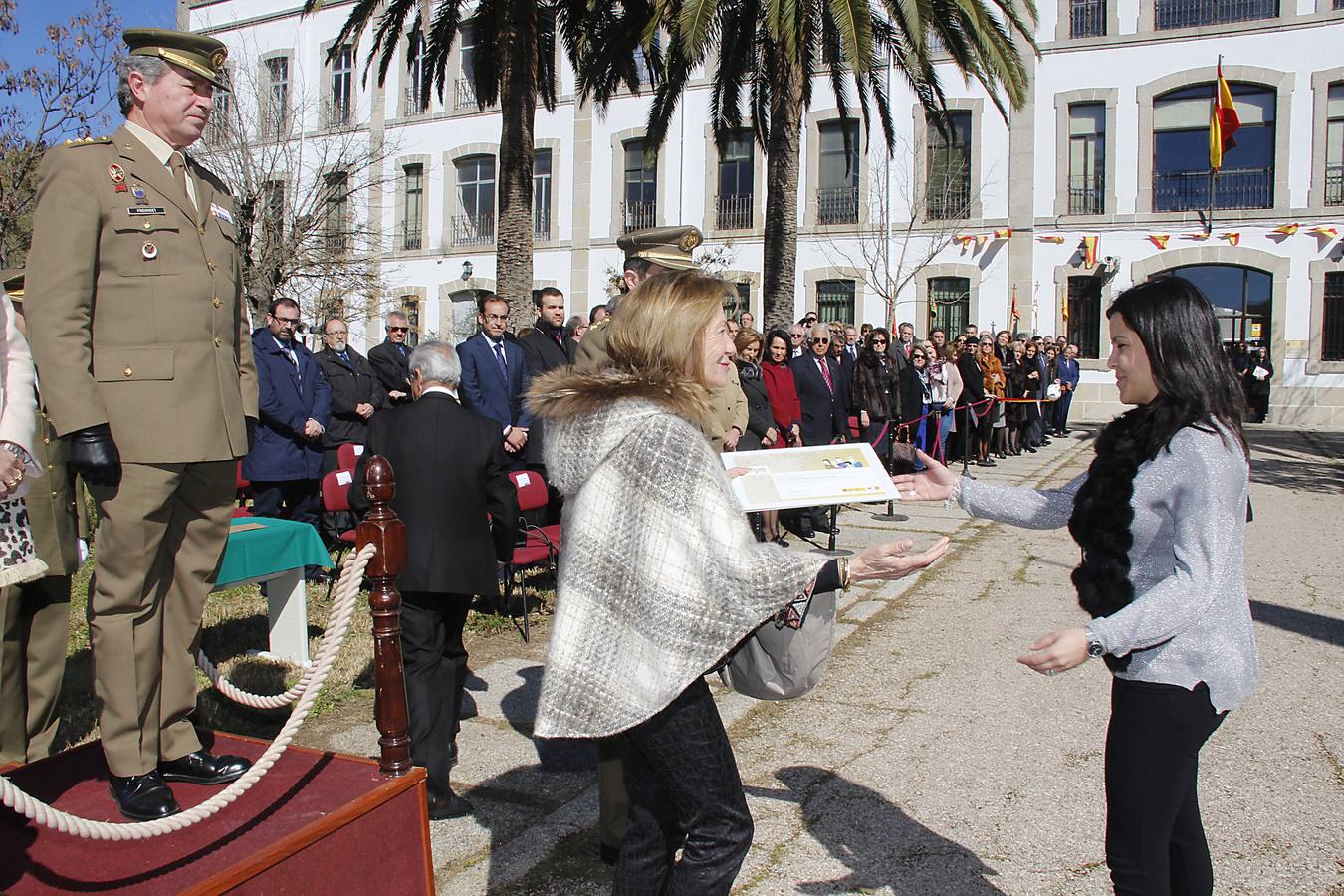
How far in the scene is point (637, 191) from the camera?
1171 inches

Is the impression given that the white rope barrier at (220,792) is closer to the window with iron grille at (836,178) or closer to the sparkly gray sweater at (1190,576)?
the sparkly gray sweater at (1190,576)

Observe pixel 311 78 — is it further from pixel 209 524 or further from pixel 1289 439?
pixel 209 524

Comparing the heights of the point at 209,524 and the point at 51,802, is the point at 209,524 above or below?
above

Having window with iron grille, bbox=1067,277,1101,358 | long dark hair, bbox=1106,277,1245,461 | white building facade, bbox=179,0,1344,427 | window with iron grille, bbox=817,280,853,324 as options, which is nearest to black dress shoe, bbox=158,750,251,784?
long dark hair, bbox=1106,277,1245,461

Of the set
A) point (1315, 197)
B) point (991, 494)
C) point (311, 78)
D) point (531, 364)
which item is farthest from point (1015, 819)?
point (311, 78)

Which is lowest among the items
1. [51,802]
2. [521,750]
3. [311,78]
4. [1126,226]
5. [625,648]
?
[521,750]

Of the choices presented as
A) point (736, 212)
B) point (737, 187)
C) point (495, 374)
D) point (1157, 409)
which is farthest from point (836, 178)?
point (1157, 409)

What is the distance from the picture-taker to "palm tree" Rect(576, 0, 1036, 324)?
12.6 meters

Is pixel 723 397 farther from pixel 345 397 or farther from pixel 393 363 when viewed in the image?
pixel 393 363

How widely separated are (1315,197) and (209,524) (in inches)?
1091

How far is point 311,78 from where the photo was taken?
105ft

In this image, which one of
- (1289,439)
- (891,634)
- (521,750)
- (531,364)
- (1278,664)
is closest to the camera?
(521,750)

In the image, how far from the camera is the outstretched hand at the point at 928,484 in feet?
11.1

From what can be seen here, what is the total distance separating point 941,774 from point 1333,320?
2523 cm
